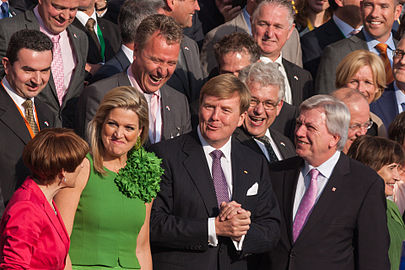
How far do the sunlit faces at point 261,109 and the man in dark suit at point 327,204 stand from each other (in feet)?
2.52

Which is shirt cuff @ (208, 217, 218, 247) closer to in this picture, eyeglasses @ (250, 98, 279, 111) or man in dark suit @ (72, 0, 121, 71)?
eyeglasses @ (250, 98, 279, 111)

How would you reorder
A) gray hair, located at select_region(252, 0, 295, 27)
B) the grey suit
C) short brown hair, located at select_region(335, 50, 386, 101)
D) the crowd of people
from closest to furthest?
the crowd of people < short brown hair, located at select_region(335, 50, 386, 101) < gray hair, located at select_region(252, 0, 295, 27) < the grey suit

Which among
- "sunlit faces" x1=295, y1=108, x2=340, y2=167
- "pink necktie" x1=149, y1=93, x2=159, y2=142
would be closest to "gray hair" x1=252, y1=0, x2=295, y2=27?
"pink necktie" x1=149, y1=93, x2=159, y2=142

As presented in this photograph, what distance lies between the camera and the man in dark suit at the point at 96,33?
859 cm

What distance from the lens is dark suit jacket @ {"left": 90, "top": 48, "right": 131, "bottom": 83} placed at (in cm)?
758

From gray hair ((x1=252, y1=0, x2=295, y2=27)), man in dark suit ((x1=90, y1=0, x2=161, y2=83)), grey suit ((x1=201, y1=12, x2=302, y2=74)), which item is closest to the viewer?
man in dark suit ((x1=90, y1=0, x2=161, y2=83))

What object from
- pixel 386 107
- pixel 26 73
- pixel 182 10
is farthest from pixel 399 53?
pixel 26 73

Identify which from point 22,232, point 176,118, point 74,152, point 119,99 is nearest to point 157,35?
point 176,118

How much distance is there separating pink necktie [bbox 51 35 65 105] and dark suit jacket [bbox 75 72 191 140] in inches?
32.0

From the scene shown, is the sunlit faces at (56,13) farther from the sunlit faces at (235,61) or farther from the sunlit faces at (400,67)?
the sunlit faces at (400,67)

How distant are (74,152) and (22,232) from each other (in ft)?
2.02

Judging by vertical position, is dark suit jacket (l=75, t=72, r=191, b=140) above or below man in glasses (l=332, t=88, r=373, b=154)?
above

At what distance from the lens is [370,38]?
9070mm

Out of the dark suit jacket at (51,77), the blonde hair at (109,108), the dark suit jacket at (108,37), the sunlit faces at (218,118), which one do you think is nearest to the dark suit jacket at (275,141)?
the sunlit faces at (218,118)
